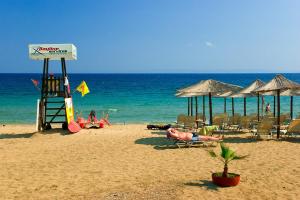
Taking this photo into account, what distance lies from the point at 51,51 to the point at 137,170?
9.52m

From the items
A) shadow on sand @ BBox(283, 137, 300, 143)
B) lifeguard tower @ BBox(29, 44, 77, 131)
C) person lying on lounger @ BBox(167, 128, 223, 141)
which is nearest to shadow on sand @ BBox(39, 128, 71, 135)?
lifeguard tower @ BBox(29, 44, 77, 131)

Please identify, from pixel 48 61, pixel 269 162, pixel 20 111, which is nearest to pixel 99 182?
pixel 269 162

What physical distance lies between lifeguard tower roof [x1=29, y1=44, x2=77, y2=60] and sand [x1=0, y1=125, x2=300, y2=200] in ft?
14.2

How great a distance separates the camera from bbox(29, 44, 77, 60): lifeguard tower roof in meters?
16.9

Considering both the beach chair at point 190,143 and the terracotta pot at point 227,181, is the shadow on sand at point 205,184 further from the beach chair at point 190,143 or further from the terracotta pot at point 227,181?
the beach chair at point 190,143

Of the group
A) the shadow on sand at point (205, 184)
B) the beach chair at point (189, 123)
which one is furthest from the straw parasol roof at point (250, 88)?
the shadow on sand at point (205, 184)

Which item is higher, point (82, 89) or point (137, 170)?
point (82, 89)

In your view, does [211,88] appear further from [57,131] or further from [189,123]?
[57,131]

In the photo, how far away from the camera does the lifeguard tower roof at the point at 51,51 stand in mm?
16891

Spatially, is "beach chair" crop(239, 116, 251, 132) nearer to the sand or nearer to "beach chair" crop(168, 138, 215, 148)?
the sand

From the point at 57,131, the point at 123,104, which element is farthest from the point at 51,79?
the point at 123,104

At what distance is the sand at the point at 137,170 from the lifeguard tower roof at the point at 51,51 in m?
4.34

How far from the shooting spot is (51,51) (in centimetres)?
1708

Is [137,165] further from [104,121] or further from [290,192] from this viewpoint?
[104,121]
